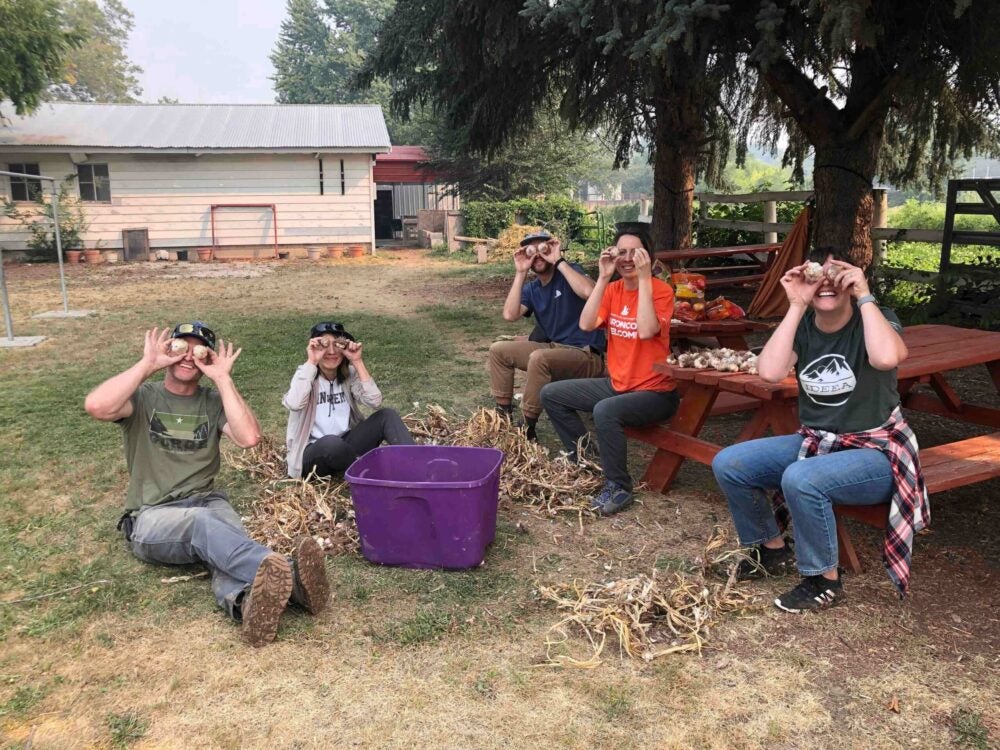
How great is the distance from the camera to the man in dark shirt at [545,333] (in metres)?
5.20

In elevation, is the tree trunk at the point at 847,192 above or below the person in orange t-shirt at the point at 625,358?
above

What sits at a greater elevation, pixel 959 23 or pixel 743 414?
pixel 959 23

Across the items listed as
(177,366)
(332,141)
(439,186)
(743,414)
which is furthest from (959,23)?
(439,186)

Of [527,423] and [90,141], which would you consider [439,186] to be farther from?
[527,423]

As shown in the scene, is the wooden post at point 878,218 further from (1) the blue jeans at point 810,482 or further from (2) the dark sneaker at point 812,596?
(2) the dark sneaker at point 812,596

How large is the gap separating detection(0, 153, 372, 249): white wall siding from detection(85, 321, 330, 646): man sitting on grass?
1844cm

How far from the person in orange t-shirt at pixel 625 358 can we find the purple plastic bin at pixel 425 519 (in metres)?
0.79

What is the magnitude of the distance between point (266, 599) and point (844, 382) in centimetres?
234

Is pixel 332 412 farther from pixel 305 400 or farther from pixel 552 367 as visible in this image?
pixel 552 367

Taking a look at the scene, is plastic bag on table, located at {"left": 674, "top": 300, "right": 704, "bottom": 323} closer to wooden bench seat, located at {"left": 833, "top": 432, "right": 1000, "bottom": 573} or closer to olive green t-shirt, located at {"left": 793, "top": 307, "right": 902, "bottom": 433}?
wooden bench seat, located at {"left": 833, "top": 432, "right": 1000, "bottom": 573}

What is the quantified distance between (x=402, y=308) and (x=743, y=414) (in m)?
6.79


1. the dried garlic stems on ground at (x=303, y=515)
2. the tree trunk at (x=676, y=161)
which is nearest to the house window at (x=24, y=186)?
the tree trunk at (x=676, y=161)

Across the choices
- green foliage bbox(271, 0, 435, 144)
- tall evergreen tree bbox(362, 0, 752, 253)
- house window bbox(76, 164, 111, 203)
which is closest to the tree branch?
tall evergreen tree bbox(362, 0, 752, 253)

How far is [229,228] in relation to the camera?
21.0 metres
